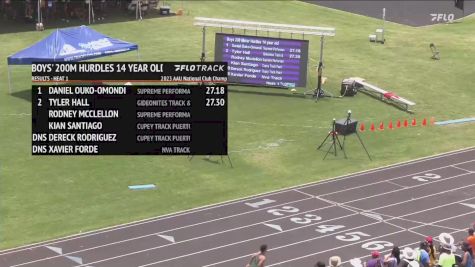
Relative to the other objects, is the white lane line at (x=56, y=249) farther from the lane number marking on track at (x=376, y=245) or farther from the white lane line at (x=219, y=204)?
the lane number marking on track at (x=376, y=245)

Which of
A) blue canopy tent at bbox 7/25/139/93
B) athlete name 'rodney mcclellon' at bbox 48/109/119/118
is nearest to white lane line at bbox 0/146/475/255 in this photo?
athlete name 'rodney mcclellon' at bbox 48/109/119/118

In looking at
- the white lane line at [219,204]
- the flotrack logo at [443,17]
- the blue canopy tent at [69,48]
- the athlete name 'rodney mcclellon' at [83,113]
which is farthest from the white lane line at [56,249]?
the flotrack logo at [443,17]

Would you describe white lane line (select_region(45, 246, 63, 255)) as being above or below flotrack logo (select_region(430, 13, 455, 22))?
below

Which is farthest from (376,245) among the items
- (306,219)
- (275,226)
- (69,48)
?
(69,48)

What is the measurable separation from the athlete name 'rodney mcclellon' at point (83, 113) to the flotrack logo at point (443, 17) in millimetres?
38705

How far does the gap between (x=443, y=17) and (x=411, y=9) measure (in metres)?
1.97

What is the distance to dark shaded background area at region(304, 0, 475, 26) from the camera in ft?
182

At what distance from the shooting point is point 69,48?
36.9 meters

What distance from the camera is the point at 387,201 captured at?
28031 mm

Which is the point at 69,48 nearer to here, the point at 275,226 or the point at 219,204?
the point at 219,204

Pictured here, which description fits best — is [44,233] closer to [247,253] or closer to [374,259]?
[247,253]

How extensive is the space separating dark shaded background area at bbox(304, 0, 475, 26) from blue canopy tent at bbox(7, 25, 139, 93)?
72.1 ft

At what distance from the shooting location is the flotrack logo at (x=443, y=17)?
5541 centimetres

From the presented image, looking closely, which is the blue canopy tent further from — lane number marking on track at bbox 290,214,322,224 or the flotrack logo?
the flotrack logo
